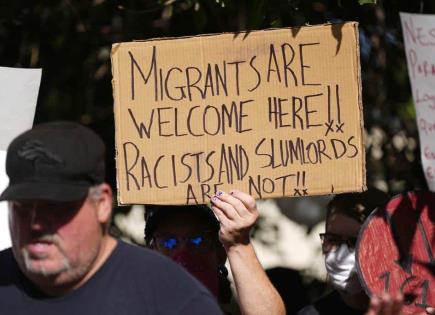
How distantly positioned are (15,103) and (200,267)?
2.73ft

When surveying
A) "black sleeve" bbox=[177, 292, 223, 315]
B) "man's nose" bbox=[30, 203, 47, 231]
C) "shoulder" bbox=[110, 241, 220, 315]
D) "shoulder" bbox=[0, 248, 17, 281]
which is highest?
"man's nose" bbox=[30, 203, 47, 231]

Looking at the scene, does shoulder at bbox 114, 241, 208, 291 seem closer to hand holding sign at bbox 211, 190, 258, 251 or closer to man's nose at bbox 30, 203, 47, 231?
man's nose at bbox 30, 203, 47, 231

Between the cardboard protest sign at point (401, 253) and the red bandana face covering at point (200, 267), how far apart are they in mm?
509

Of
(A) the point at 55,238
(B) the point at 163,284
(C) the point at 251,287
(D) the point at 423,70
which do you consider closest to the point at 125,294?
(B) the point at 163,284

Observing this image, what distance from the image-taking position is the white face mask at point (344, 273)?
4129 millimetres

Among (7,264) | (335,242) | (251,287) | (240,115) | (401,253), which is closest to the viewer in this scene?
(7,264)

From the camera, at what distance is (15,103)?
402 centimetres

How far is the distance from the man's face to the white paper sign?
1182 mm

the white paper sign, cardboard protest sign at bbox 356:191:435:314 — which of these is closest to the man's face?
the white paper sign

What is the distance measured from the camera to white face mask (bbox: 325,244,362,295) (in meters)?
4.13

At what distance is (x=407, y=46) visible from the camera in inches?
162

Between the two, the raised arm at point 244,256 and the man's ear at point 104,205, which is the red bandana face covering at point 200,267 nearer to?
the raised arm at point 244,256

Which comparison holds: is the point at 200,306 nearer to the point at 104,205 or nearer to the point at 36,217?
the point at 104,205

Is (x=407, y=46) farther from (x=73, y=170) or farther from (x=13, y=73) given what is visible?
(x=73, y=170)
